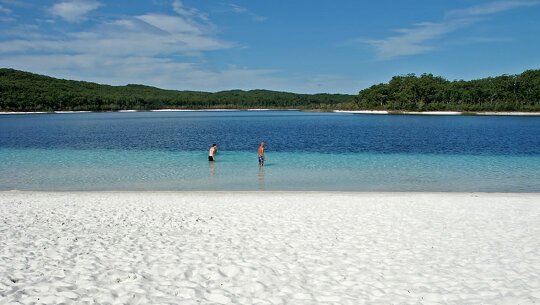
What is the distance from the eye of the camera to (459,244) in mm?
9773

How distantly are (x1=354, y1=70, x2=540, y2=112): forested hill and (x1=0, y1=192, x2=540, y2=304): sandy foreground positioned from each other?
148023 millimetres

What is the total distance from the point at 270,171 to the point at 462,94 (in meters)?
151

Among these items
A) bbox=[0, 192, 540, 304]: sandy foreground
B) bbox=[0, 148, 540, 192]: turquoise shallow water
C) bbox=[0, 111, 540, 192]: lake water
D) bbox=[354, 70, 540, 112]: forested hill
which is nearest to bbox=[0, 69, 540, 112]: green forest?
bbox=[354, 70, 540, 112]: forested hill

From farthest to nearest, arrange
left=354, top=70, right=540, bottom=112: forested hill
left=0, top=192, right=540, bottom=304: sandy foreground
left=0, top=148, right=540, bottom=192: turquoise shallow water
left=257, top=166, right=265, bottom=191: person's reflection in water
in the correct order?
left=354, top=70, right=540, bottom=112: forested hill → left=0, top=148, right=540, bottom=192: turquoise shallow water → left=257, top=166, right=265, bottom=191: person's reflection in water → left=0, top=192, right=540, bottom=304: sandy foreground

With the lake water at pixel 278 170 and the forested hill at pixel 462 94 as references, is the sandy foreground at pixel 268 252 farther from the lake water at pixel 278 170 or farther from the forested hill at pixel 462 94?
the forested hill at pixel 462 94

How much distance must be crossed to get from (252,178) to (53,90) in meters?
198

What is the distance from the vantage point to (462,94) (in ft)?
510

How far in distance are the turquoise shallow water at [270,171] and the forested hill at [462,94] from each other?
129 metres

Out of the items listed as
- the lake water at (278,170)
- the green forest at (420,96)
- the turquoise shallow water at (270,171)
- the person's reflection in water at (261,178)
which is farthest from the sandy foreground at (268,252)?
the green forest at (420,96)

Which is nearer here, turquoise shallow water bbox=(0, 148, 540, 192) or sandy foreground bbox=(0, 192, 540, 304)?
sandy foreground bbox=(0, 192, 540, 304)

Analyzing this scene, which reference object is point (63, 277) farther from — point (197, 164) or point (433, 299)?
point (197, 164)

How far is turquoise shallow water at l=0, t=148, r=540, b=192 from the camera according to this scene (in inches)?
795

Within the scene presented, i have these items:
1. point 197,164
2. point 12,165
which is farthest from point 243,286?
point 12,165

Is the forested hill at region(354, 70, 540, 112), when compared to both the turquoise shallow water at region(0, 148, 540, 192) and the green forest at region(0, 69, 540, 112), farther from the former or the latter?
the turquoise shallow water at region(0, 148, 540, 192)
